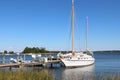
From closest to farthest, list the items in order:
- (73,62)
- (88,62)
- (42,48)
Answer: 1. (73,62)
2. (88,62)
3. (42,48)

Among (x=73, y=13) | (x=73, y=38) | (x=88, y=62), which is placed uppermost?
(x=73, y=13)

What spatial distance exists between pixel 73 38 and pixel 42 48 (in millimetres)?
85737

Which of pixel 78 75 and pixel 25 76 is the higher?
pixel 25 76

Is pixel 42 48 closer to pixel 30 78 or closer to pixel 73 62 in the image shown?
pixel 73 62

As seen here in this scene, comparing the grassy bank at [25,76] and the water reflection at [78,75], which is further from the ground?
the grassy bank at [25,76]

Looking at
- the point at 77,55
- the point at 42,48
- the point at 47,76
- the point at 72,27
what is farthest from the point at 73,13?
the point at 42,48

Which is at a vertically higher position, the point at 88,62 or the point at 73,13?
the point at 73,13

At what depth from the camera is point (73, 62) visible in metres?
55.2

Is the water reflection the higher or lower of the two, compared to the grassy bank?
lower

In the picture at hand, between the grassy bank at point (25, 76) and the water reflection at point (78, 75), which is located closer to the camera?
the grassy bank at point (25, 76)

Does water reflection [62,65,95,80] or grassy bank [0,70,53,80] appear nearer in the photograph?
grassy bank [0,70,53,80]

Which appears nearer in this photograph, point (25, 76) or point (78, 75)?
point (25, 76)

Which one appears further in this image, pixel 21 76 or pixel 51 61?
pixel 51 61

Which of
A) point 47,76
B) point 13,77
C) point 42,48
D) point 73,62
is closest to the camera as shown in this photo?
point 13,77
